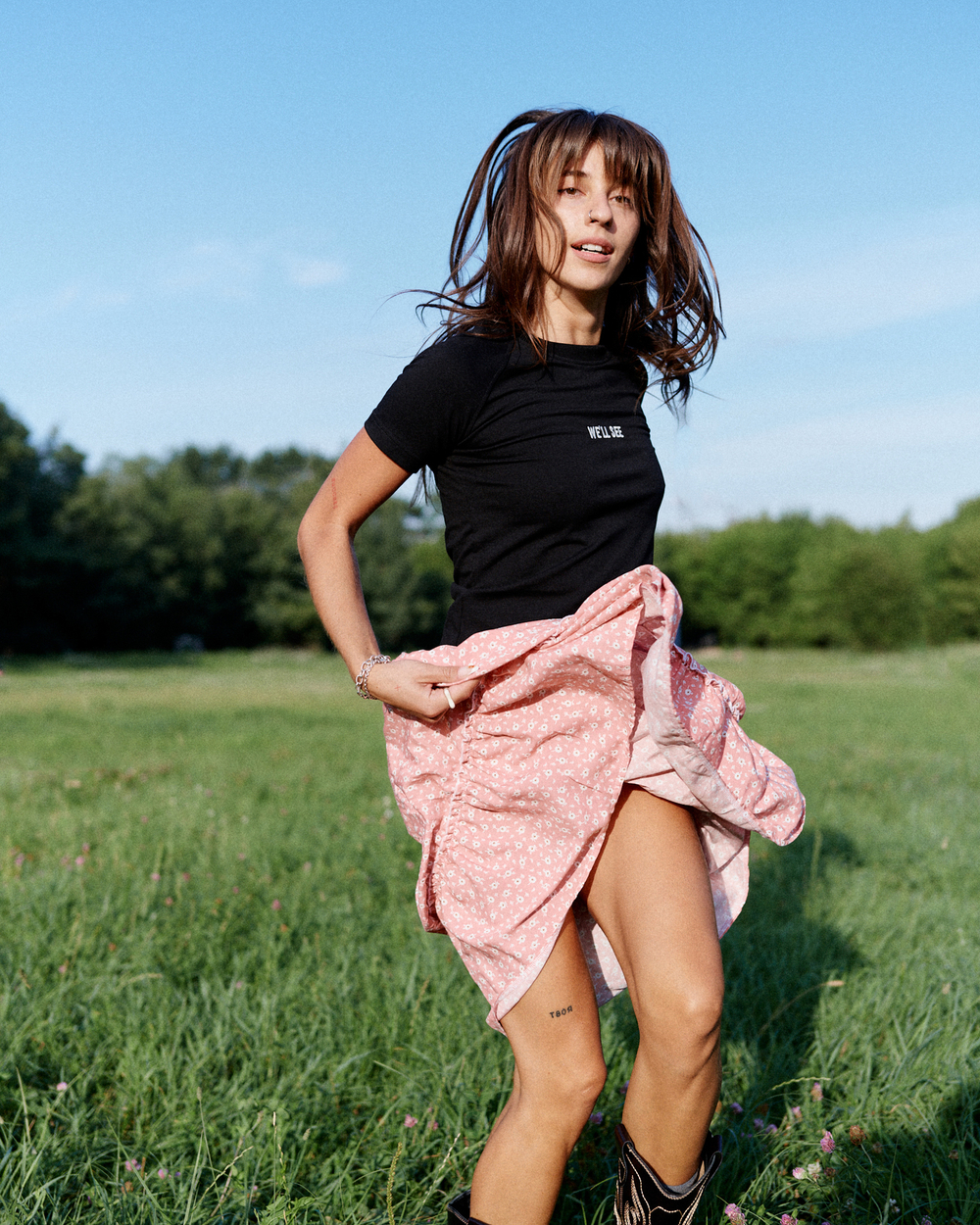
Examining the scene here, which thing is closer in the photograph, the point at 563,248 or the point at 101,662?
the point at 563,248

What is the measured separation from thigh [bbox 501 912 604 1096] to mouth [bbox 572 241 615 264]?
1.42 meters

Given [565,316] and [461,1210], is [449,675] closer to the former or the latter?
[565,316]

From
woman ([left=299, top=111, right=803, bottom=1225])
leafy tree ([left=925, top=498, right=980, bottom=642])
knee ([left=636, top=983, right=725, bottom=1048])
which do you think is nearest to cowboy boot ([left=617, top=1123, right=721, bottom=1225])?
woman ([left=299, top=111, right=803, bottom=1225])

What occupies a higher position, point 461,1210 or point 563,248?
point 563,248

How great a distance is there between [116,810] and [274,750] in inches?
140

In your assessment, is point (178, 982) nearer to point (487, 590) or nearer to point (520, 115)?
point (487, 590)

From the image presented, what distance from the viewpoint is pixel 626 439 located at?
7.37 ft

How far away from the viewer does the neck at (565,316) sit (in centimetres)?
230

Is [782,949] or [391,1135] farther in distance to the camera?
[782,949]

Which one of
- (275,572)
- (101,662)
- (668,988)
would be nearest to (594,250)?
(668,988)

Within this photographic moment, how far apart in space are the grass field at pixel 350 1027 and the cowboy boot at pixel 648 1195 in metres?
0.35

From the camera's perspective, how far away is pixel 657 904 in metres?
1.91

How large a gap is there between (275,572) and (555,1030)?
54.2 metres

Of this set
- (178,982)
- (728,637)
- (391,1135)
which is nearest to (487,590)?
(391,1135)
